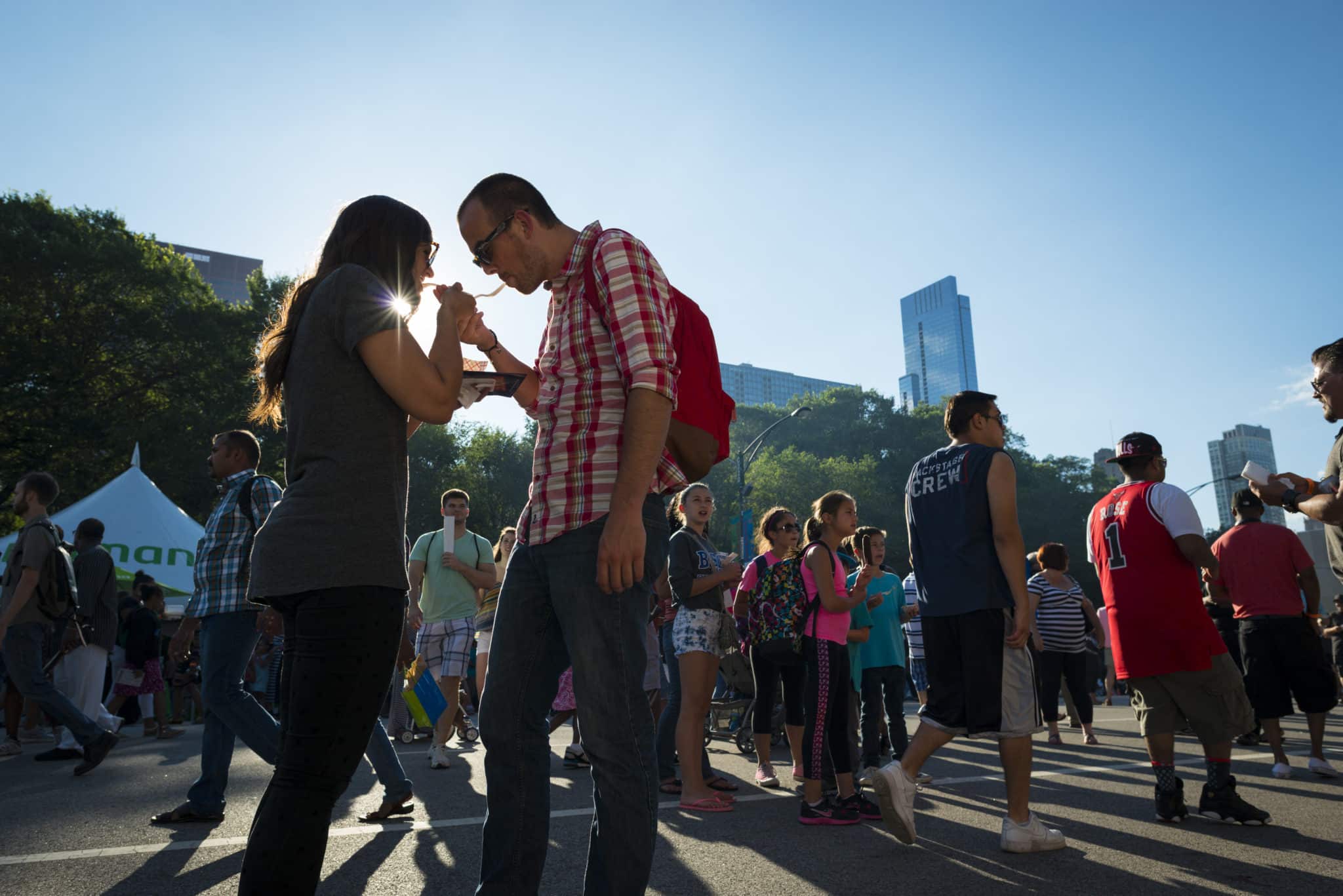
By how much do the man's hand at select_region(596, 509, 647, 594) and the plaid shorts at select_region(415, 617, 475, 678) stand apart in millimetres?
5744

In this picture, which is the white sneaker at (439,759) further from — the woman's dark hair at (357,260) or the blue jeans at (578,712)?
the woman's dark hair at (357,260)

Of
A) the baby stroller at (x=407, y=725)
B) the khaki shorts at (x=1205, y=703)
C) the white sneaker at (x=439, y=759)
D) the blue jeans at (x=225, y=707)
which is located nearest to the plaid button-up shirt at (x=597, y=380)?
the blue jeans at (x=225, y=707)

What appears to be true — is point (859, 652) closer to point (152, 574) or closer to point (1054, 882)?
point (1054, 882)

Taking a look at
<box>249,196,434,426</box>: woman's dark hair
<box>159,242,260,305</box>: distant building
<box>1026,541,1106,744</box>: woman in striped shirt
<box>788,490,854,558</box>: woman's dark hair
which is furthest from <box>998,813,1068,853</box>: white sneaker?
<box>159,242,260,305</box>: distant building

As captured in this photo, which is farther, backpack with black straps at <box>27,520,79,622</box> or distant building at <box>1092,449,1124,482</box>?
distant building at <box>1092,449,1124,482</box>

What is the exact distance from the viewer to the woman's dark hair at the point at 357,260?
7.96ft

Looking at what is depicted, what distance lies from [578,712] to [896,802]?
7.22ft

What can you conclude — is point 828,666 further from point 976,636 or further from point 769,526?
point 769,526

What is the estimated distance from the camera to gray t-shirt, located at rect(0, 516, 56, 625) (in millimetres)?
7059

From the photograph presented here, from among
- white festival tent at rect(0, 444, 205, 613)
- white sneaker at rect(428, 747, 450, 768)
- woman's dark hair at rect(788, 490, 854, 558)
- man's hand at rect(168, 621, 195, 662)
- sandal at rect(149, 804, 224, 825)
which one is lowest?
sandal at rect(149, 804, 224, 825)

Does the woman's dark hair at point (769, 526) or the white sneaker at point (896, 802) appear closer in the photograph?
the white sneaker at point (896, 802)

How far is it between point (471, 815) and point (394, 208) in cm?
371

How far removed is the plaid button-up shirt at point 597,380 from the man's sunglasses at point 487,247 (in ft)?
0.76

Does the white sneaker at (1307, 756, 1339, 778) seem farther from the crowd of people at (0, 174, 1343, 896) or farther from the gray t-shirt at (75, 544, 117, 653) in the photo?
the gray t-shirt at (75, 544, 117, 653)
